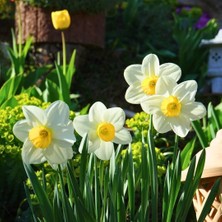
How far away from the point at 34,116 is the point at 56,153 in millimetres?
114

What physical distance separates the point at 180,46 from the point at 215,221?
308cm

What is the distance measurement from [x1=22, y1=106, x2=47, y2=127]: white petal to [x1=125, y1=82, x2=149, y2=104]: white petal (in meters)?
0.29

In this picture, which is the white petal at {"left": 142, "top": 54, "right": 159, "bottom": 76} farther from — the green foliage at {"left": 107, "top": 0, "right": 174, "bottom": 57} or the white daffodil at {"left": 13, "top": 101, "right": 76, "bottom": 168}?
the green foliage at {"left": 107, "top": 0, "right": 174, "bottom": 57}

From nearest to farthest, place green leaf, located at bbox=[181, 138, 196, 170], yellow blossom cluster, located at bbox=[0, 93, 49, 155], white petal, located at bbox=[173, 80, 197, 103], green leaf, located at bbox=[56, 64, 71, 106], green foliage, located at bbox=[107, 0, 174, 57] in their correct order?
white petal, located at bbox=[173, 80, 197, 103] < yellow blossom cluster, located at bbox=[0, 93, 49, 155] < green leaf, located at bbox=[181, 138, 196, 170] < green leaf, located at bbox=[56, 64, 71, 106] < green foliage, located at bbox=[107, 0, 174, 57]

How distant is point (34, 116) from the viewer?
73.4 inches

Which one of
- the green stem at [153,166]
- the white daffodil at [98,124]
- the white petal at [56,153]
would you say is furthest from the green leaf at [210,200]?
the white petal at [56,153]

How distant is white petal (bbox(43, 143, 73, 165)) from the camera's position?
6.08 ft

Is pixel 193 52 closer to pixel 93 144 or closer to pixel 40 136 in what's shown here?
pixel 93 144

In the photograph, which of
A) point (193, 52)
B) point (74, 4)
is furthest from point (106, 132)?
point (193, 52)

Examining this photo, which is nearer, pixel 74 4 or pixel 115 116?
pixel 115 116

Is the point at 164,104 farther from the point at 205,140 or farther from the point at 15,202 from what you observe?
the point at 205,140

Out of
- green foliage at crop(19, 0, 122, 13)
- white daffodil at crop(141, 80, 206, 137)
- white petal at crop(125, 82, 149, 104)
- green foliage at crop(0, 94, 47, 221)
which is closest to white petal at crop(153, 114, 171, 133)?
white daffodil at crop(141, 80, 206, 137)

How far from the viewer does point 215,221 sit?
2.29 m

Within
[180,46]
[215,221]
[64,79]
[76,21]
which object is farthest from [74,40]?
[215,221]
